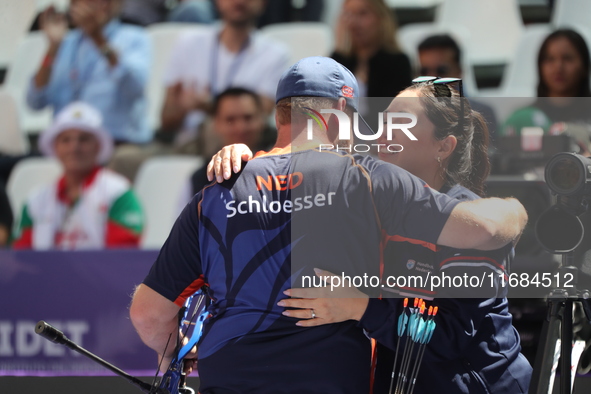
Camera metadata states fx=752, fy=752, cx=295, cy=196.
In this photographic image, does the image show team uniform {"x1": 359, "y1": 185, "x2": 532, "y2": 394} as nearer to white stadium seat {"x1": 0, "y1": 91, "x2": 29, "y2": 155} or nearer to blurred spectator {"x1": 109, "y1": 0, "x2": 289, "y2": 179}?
blurred spectator {"x1": 109, "y1": 0, "x2": 289, "y2": 179}

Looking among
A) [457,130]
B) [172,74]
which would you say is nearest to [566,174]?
[457,130]

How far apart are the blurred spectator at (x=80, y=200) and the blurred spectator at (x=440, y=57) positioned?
69.3 inches

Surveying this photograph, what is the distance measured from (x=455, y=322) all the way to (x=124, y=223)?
8.18 ft

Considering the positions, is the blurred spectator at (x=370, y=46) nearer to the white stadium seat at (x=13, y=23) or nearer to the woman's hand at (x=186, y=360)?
the white stadium seat at (x=13, y=23)

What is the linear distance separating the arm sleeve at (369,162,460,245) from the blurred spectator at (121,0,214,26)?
311 cm

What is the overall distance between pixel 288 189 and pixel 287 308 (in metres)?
0.29

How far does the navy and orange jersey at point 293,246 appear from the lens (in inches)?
71.0

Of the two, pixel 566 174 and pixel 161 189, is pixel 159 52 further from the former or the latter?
pixel 566 174

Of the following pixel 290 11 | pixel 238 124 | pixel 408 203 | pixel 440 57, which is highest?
pixel 290 11

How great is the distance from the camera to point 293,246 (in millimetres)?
1801

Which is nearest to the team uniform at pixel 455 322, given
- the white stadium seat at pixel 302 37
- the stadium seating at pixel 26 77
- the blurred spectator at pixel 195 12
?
the white stadium seat at pixel 302 37

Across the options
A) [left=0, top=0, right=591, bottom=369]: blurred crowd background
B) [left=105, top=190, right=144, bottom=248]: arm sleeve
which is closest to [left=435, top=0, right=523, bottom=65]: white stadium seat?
[left=0, top=0, right=591, bottom=369]: blurred crowd background

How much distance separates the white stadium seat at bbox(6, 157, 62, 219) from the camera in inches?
165

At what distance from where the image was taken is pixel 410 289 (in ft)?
6.28
